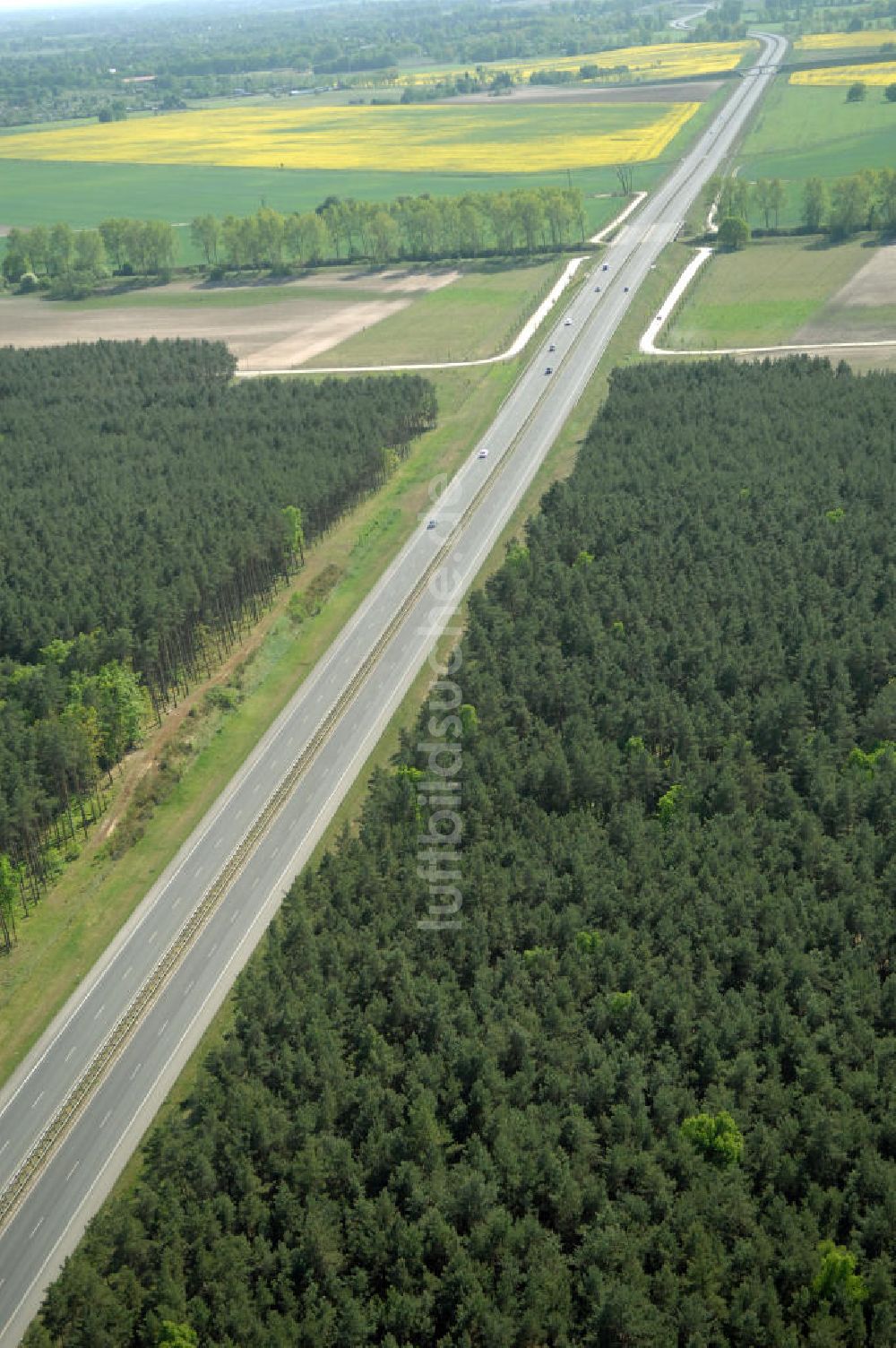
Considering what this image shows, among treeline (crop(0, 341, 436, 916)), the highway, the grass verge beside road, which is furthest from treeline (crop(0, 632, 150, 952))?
the highway

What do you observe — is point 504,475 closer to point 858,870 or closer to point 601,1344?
point 858,870

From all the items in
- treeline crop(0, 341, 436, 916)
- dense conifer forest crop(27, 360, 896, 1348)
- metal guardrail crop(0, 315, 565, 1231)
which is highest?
treeline crop(0, 341, 436, 916)

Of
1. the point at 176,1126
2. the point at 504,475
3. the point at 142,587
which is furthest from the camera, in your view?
the point at 504,475

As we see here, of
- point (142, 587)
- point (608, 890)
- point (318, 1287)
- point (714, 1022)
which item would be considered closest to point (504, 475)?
point (142, 587)

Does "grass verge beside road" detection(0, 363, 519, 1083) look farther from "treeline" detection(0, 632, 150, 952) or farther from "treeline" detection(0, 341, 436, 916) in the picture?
"treeline" detection(0, 341, 436, 916)

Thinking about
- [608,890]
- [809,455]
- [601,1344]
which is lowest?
[601,1344]

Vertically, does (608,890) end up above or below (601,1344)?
above

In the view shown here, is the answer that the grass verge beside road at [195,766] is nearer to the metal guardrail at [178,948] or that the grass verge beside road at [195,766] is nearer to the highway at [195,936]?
the highway at [195,936]
